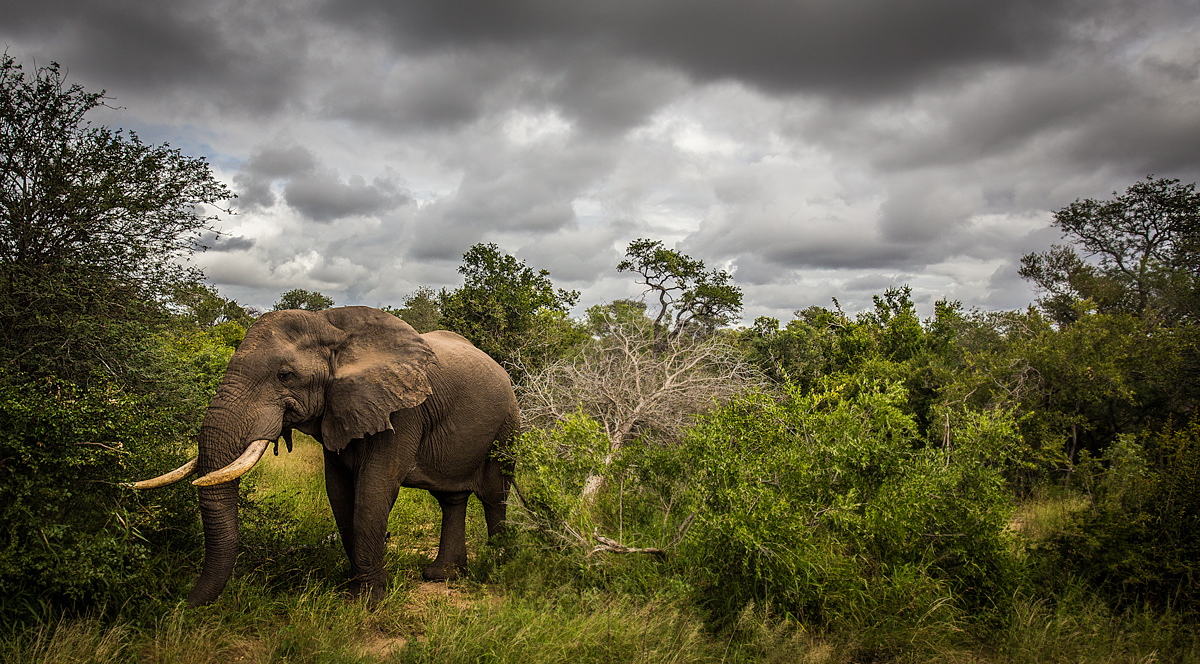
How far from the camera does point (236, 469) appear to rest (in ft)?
14.2

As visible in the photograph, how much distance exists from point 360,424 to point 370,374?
0.41m

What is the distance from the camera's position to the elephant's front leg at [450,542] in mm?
6066

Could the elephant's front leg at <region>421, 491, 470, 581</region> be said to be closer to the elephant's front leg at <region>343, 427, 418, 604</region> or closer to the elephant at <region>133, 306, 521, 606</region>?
the elephant at <region>133, 306, 521, 606</region>

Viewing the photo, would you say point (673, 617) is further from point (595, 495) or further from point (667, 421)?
point (667, 421)

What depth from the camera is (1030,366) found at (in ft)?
35.3

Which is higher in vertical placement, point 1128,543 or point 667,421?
point 667,421

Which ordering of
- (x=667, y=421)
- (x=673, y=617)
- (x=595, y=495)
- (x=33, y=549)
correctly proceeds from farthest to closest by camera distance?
(x=667, y=421) < (x=595, y=495) < (x=673, y=617) < (x=33, y=549)

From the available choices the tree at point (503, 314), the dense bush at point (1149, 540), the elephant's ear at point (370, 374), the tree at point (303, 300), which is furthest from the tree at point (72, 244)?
the tree at point (303, 300)

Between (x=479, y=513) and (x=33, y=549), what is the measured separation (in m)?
4.94

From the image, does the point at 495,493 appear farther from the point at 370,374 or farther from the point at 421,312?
the point at 421,312

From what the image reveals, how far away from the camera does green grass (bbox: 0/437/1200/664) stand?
13.1ft

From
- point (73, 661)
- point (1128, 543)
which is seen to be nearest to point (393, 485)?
point (73, 661)

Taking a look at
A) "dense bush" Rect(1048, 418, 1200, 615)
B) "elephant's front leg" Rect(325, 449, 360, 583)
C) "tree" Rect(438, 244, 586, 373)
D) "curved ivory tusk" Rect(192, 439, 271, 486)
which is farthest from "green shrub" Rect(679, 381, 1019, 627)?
"tree" Rect(438, 244, 586, 373)

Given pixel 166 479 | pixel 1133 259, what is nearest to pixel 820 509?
pixel 166 479
